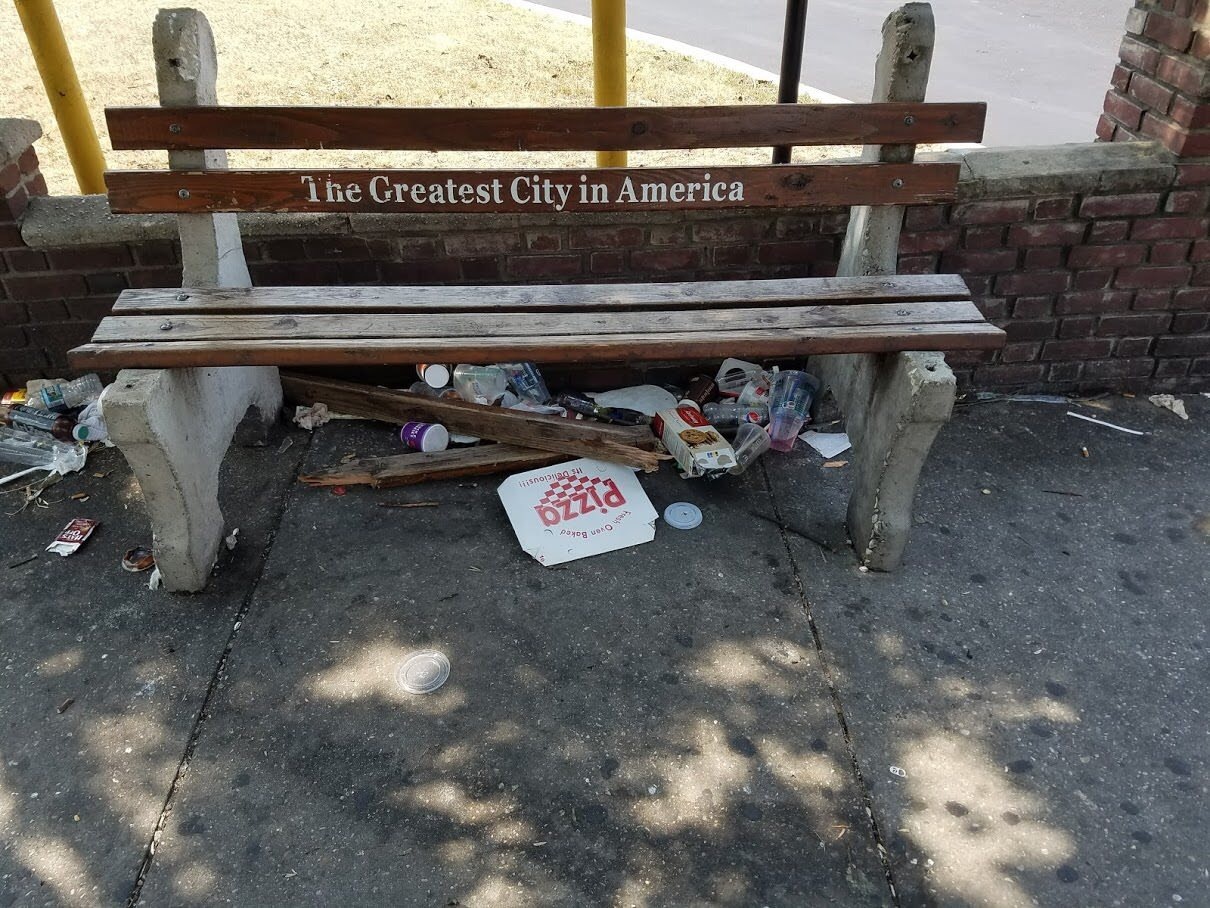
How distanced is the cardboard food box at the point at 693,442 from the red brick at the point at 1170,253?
5.19 feet

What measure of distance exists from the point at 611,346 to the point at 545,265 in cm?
84

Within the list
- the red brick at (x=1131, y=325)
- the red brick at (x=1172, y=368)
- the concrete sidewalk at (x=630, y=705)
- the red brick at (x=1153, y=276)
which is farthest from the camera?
the red brick at (x=1172, y=368)

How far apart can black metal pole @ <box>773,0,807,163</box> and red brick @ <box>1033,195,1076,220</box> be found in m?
0.84

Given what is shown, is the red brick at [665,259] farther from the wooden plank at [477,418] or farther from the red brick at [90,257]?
the red brick at [90,257]

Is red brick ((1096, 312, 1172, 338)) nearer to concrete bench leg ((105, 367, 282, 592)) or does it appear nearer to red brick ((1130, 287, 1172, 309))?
red brick ((1130, 287, 1172, 309))

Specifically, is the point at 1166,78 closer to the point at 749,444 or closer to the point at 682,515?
the point at 749,444

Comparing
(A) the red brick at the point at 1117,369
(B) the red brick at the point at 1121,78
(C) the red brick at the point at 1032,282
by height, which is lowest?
(A) the red brick at the point at 1117,369

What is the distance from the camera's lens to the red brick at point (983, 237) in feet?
10.4

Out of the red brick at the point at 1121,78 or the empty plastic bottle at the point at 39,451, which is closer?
the empty plastic bottle at the point at 39,451

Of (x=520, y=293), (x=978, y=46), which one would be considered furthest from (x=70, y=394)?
(x=978, y=46)

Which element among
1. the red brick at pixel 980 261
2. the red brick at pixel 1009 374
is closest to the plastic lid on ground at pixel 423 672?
the red brick at pixel 980 261

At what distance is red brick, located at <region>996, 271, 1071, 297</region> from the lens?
3262 mm

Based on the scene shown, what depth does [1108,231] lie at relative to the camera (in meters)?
3.18

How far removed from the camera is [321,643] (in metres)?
2.51
